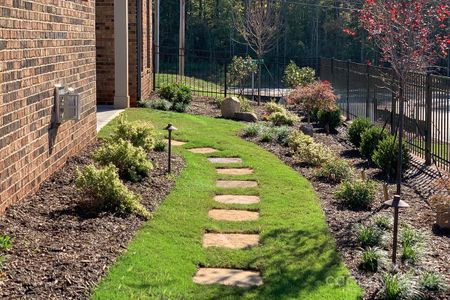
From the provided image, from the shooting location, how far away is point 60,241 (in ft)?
19.2

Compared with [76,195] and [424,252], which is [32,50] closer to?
[76,195]

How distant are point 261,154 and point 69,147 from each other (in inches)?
148

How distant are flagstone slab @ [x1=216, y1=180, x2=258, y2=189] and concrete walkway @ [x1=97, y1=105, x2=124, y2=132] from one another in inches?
155

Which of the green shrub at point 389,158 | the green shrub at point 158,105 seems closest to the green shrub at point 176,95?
the green shrub at point 158,105

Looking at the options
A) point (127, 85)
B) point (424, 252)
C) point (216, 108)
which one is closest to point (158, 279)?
point (424, 252)

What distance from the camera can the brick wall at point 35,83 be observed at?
6.29m

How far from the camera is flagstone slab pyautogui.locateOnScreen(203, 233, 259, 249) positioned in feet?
21.2

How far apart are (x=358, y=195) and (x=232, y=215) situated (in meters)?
1.55

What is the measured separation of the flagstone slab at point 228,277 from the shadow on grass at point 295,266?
0.31ft

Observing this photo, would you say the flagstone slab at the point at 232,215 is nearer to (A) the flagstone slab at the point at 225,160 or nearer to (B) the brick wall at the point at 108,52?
(A) the flagstone slab at the point at 225,160

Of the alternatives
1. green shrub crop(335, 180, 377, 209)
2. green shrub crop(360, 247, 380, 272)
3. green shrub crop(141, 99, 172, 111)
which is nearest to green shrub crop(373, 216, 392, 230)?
green shrub crop(335, 180, 377, 209)

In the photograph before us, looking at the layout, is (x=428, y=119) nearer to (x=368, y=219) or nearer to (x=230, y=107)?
(x=368, y=219)

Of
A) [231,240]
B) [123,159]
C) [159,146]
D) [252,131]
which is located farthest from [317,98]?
[231,240]

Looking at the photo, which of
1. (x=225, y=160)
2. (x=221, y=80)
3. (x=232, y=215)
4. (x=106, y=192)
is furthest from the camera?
(x=221, y=80)
